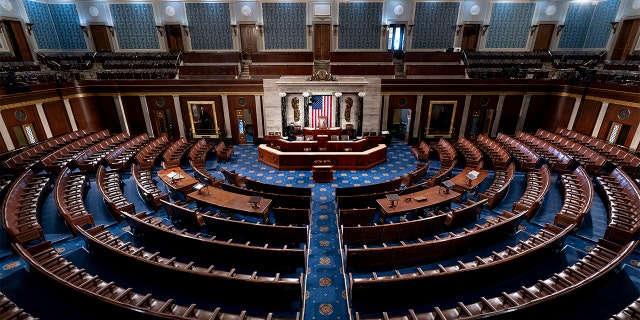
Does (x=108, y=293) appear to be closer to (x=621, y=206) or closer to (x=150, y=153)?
(x=150, y=153)

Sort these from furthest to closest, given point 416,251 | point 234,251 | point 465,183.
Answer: point 465,183, point 416,251, point 234,251

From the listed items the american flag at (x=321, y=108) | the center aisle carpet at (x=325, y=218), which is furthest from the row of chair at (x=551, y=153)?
the american flag at (x=321, y=108)

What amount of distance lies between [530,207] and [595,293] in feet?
7.99

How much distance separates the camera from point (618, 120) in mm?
10922

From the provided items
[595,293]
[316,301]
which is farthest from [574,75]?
[316,301]

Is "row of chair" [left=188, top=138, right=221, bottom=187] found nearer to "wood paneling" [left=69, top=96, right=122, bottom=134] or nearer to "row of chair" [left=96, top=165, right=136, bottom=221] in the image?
"row of chair" [left=96, top=165, right=136, bottom=221]

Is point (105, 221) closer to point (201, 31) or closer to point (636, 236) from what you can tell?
point (636, 236)

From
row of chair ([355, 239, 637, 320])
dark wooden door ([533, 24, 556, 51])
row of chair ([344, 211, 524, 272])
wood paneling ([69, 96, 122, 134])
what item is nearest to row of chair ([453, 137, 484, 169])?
row of chair ([344, 211, 524, 272])

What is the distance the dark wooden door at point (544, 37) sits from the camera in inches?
647

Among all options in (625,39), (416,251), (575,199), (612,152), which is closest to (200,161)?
(416,251)

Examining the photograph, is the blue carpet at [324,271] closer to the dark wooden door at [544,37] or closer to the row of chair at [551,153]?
the row of chair at [551,153]

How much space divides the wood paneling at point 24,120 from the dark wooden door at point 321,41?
1314 centimetres

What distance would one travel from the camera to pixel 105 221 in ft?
23.5

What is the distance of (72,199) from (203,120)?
33.3ft
